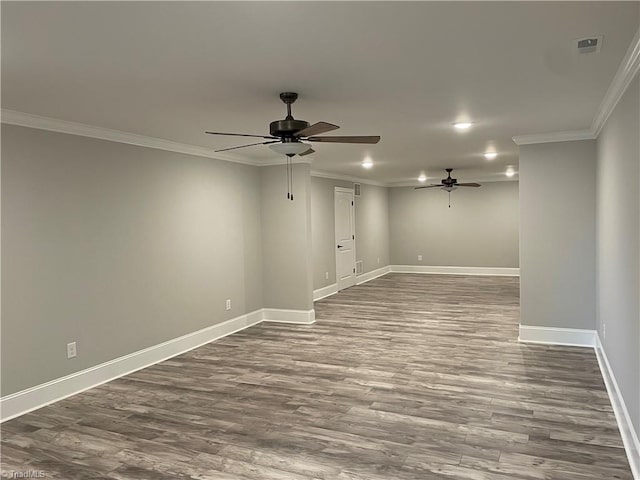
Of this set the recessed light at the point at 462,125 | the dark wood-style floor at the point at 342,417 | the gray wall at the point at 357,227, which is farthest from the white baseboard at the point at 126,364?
the recessed light at the point at 462,125

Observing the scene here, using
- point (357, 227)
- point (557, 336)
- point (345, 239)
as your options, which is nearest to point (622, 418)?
point (557, 336)

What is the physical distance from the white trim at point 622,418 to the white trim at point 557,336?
70 cm

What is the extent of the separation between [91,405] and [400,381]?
2.60m

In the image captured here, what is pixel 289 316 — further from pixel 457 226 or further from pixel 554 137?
pixel 457 226

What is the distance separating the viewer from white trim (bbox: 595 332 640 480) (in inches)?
105

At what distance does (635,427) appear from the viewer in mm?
2777

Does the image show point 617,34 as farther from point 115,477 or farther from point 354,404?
point 115,477

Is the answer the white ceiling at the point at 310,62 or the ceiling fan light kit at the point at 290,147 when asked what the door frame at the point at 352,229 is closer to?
the white ceiling at the point at 310,62

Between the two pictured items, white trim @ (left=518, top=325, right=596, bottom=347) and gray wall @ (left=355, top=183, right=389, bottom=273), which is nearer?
→ white trim @ (left=518, top=325, right=596, bottom=347)

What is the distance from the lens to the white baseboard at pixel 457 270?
11.0m

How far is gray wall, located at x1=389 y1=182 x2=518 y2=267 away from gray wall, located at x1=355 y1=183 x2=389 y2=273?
1.06 feet

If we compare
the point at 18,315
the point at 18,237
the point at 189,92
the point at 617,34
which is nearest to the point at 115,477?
the point at 18,315

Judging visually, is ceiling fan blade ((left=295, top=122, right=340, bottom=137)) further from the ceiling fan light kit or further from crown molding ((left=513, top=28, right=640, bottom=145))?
crown molding ((left=513, top=28, right=640, bottom=145))

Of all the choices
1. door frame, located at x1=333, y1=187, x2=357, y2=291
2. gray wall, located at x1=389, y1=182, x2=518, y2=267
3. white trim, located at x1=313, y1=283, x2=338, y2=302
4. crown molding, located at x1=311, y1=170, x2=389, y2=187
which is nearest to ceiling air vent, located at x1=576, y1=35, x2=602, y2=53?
crown molding, located at x1=311, y1=170, x2=389, y2=187
